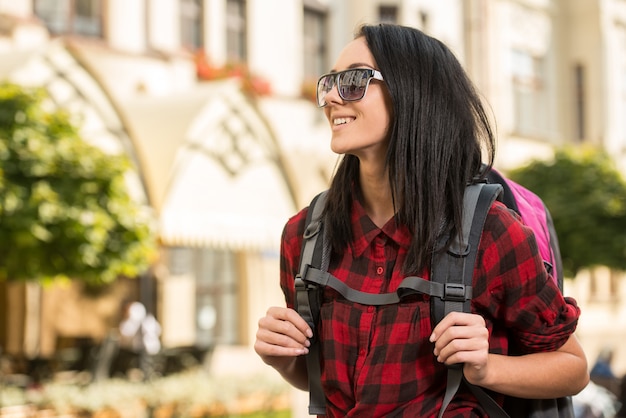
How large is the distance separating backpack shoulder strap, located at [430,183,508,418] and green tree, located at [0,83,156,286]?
7.96 metres

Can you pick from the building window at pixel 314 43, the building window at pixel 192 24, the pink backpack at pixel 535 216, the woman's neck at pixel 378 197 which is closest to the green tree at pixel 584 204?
the building window at pixel 314 43

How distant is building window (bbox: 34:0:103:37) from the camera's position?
662 inches

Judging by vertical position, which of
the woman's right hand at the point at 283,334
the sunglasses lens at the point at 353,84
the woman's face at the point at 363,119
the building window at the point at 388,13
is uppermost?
the building window at the point at 388,13

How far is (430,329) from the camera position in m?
2.37

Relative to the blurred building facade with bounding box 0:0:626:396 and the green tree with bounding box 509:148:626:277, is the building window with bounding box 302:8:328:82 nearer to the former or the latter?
the blurred building facade with bounding box 0:0:626:396

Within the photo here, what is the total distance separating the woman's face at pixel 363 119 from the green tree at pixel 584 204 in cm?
1625

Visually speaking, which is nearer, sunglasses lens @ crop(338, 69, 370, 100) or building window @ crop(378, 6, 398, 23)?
sunglasses lens @ crop(338, 69, 370, 100)

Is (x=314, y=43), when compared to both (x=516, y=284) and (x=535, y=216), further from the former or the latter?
(x=516, y=284)

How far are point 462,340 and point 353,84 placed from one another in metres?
0.62

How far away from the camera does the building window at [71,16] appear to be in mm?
16812

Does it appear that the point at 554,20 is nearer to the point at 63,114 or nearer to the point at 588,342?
the point at 588,342

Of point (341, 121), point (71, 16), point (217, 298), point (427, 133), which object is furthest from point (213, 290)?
point (427, 133)

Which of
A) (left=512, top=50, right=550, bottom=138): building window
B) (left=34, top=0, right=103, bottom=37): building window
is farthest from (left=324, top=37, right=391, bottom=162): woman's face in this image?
(left=512, top=50, right=550, bottom=138): building window

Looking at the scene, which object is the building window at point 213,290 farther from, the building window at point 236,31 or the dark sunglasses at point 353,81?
the dark sunglasses at point 353,81
